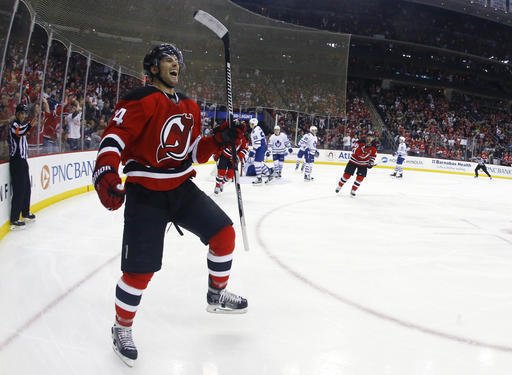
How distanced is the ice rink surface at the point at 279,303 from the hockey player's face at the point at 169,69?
4.24 feet

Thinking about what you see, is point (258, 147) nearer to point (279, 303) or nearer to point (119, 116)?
point (279, 303)

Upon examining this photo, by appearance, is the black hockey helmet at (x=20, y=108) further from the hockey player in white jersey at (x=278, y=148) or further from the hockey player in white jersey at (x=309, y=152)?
the hockey player in white jersey at (x=309, y=152)

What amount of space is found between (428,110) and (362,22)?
6.20 m

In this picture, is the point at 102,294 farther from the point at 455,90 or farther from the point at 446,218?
the point at 455,90

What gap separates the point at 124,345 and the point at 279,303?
107cm

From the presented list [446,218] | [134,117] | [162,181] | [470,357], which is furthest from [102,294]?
[446,218]

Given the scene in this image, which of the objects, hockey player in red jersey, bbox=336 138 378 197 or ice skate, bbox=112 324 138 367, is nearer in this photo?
ice skate, bbox=112 324 138 367

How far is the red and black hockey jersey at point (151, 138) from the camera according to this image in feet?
5.87

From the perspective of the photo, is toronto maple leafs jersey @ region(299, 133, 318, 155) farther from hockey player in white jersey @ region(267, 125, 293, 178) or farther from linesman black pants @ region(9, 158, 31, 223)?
linesman black pants @ region(9, 158, 31, 223)

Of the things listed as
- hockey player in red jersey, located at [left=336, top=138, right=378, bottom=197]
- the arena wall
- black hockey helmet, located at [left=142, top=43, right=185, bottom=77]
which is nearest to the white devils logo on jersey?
black hockey helmet, located at [left=142, top=43, right=185, bottom=77]

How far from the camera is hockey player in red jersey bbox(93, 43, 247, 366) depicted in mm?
1814

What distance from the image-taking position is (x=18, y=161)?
4023mm

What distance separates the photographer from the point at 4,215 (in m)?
3.94

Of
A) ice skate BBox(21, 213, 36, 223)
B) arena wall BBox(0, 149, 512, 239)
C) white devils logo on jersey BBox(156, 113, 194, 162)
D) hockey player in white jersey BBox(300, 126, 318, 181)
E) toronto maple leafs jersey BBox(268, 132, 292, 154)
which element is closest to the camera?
white devils logo on jersey BBox(156, 113, 194, 162)
